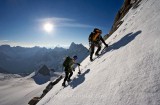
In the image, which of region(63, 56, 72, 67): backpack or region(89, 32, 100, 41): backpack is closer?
region(63, 56, 72, 67): backpack

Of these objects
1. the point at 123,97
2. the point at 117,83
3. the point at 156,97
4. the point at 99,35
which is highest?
the point at 99,35

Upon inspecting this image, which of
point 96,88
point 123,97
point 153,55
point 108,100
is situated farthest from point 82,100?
point 153,55

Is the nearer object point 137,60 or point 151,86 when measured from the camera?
point 151,86

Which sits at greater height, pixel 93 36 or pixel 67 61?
pixel 93 36

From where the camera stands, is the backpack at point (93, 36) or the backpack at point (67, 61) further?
the backpack at point (93, 36)

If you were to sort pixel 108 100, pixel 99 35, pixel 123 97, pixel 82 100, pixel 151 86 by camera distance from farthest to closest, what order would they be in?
1. pixel 99 35
2. pixel 82 100
3. pixel 108 100
4. pixel 123 97
5. pixel 151 86

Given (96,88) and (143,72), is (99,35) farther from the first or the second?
(143,72)

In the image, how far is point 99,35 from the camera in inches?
668

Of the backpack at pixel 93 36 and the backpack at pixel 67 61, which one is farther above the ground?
the backpack at pixel 93 36

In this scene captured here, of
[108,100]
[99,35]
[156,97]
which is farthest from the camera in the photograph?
[99,35]

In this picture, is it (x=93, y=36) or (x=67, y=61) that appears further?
(x=93, y=36)

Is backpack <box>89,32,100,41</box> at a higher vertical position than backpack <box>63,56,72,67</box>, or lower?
higher

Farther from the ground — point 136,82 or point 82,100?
A: point 82,100

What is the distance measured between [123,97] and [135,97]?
1.85ft
